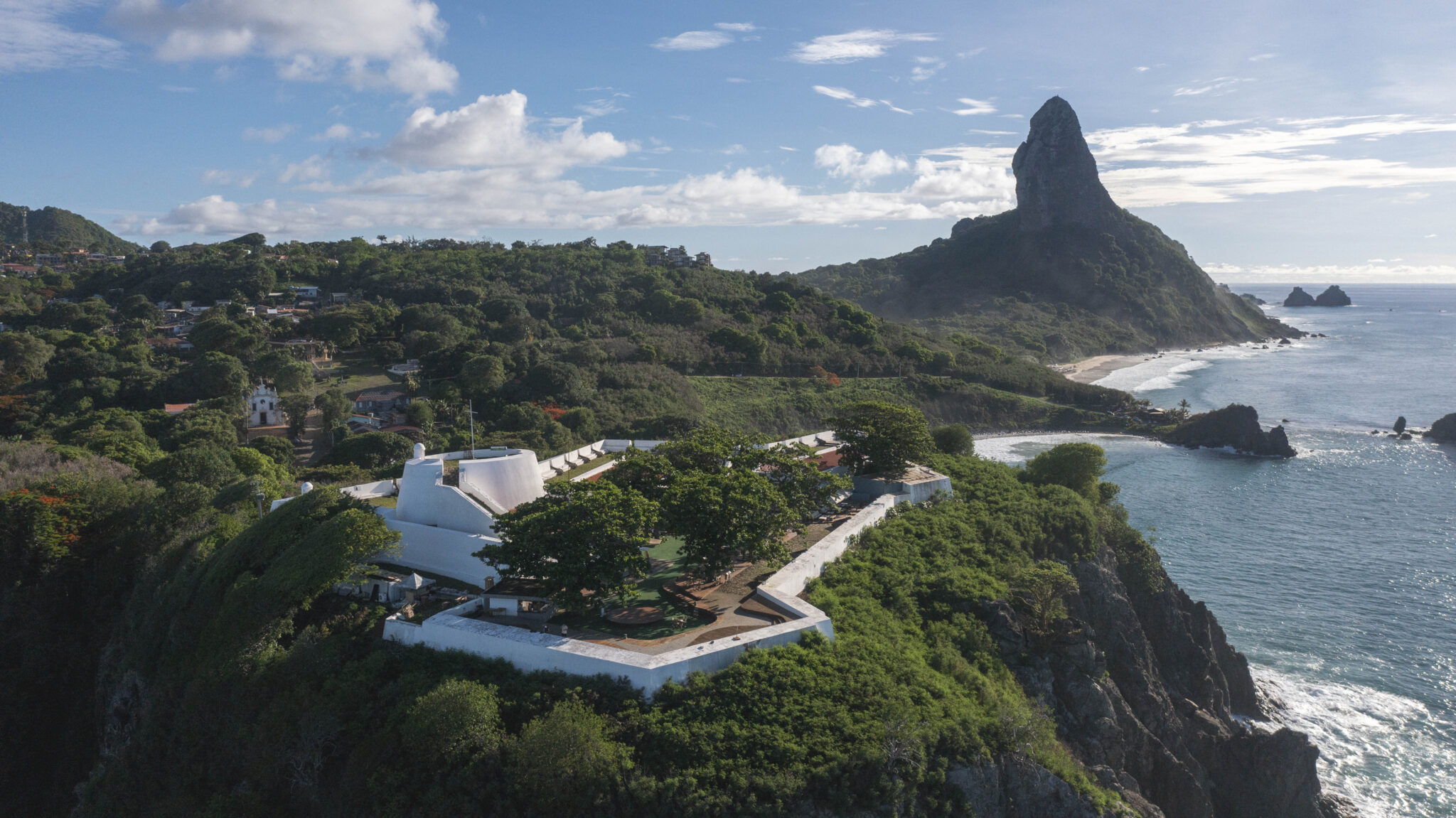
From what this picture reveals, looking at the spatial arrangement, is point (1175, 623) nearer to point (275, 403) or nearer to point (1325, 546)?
point (1325, 546)

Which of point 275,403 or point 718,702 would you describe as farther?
point 275,403

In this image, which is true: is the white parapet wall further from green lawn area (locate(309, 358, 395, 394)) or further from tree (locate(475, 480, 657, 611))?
green lawn area (locate(309, 358, 395, 394))

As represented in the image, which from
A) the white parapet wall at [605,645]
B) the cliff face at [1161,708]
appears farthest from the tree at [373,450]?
the cliff face at [1161,708]

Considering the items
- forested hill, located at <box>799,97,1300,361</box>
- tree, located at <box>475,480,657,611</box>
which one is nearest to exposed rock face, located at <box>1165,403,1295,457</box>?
forested hill, located at <box>799,97,1300,361</box>

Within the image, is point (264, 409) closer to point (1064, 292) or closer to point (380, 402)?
point (380, 402)

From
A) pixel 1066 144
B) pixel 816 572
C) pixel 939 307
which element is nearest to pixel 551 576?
pixel 816 572

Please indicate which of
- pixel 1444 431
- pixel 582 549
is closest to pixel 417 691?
pixel 582 549

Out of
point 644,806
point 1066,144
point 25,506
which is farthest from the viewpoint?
point 1066,144
